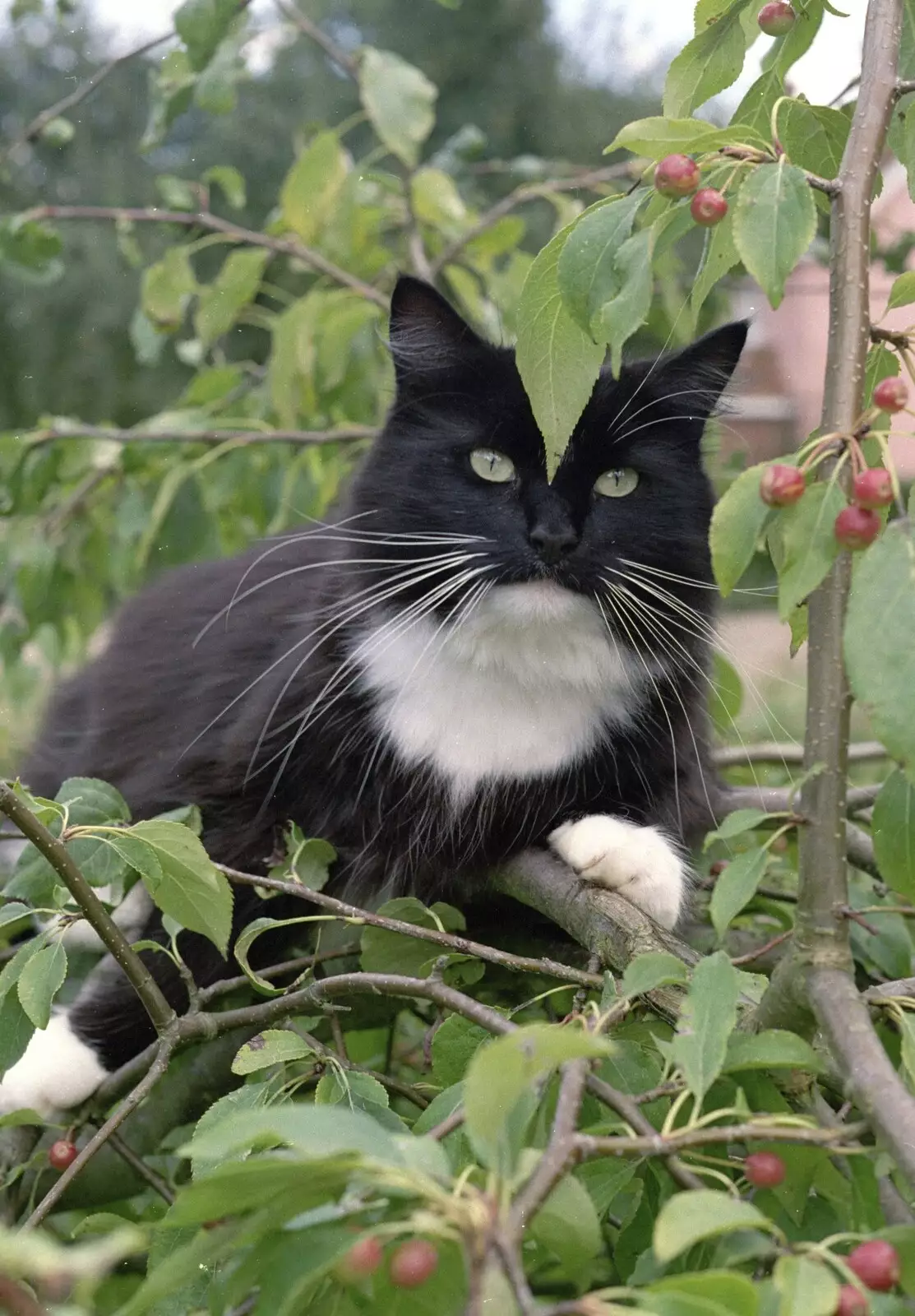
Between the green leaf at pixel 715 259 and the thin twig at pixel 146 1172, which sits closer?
the green leaf at pixel 715 259

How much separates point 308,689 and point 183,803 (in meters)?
0.23

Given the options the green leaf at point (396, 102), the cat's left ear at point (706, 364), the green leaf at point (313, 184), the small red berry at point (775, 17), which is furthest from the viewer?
the green leaf at point (313, 184)

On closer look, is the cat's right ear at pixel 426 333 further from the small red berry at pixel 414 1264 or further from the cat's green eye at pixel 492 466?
the small red berry at pixel 414 1264

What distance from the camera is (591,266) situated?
34.3 inches

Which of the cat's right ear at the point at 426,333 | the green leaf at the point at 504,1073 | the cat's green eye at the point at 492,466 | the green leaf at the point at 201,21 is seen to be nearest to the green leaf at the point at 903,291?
the green leaf at the point at 504,1073

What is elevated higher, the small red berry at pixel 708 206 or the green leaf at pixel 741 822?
the small red berry at pixel 708 206

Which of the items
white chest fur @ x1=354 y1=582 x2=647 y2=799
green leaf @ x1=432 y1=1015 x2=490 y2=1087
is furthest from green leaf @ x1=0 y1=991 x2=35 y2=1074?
white chest fur @ x1=354 y1=582 x2=647 y2=799

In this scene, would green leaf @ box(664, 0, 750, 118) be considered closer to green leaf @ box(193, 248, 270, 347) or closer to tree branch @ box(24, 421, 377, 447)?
tree branch @ box(24, 421, 377, 447)

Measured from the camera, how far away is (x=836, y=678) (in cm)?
81

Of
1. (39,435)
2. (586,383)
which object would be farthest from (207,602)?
(586,383)

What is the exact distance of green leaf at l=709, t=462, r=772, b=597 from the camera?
2.57ft

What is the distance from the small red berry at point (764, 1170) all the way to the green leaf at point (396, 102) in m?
2.00

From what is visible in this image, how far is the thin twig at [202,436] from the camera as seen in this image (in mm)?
2398

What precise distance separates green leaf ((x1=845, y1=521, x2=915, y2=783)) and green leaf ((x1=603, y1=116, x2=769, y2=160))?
324mm
